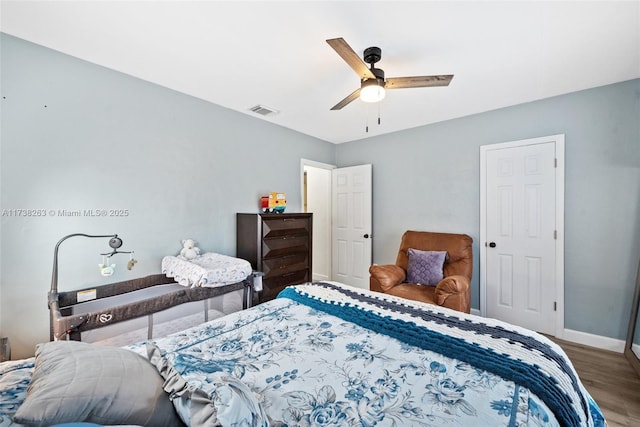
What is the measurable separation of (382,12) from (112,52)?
2.01 m

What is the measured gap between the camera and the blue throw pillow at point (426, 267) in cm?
290

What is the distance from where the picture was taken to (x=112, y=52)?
2.03 meters

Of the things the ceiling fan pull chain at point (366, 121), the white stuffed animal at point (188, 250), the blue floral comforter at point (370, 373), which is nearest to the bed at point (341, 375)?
the blue floral comforter at point (370, 373)

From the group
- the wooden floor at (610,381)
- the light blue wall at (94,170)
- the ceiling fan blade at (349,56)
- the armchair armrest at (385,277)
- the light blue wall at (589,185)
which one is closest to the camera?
the ceiling fan blade at (349,56)

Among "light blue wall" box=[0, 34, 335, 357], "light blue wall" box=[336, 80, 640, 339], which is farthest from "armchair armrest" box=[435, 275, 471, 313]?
"light blue wall" box=[0, 34, 335, 357]

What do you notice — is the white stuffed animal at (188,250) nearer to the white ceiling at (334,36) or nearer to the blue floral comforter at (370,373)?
the blue floral comforter at (370,373)

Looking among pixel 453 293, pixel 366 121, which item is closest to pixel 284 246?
pixel 453 293

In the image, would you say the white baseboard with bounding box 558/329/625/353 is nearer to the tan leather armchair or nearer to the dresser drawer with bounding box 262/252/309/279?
the tan leather armchair

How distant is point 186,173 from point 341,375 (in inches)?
96.4

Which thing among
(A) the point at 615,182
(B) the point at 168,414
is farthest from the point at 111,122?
(A) the point at 615,182

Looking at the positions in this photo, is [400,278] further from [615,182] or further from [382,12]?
[382,12]

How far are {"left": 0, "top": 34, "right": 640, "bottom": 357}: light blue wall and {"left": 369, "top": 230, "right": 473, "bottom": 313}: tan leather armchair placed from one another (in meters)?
0.32

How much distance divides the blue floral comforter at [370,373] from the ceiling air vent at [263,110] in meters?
2.34

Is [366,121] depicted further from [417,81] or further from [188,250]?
[188,250]
